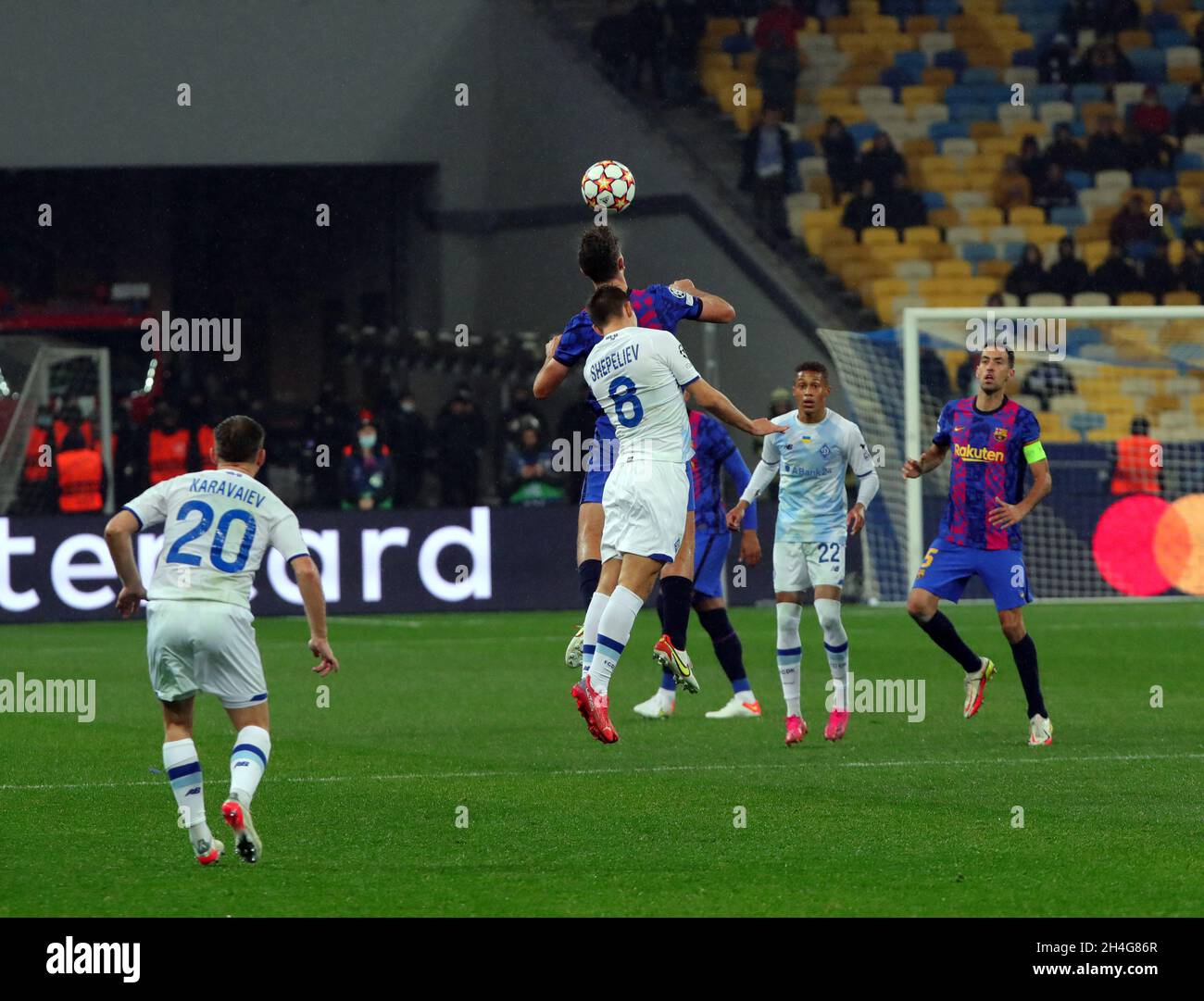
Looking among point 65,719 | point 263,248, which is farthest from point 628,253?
point 65,719

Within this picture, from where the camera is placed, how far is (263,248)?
3100 cm

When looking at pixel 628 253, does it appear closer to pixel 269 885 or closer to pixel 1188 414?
pixel 1188 414

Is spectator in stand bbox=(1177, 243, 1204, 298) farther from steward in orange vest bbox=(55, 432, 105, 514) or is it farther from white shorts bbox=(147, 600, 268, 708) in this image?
white shorts bbox=(147, 600, 268, 708)

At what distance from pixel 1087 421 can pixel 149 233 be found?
560 inches

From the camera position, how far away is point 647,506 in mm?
9547

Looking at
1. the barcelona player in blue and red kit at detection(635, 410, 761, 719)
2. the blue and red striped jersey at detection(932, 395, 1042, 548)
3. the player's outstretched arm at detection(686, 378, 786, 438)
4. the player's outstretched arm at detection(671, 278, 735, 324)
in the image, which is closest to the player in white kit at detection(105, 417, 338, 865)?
the player's outstretched arm at detection(686, 378, 786, 438)

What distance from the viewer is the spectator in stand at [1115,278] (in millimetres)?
26703

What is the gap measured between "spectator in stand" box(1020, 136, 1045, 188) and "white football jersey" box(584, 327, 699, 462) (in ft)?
63.9

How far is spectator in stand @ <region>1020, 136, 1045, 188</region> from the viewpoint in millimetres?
28141

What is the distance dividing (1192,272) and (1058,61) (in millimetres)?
3861

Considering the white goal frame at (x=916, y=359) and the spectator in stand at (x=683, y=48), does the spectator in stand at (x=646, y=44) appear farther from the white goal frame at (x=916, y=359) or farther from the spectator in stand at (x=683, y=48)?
the white goal frame at (x=916, y=359)

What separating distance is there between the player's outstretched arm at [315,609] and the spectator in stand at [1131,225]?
839 inches

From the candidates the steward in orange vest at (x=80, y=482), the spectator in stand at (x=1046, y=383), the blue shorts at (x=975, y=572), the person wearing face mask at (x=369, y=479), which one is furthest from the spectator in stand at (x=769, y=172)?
the blue shorts at (x=975, y=572)

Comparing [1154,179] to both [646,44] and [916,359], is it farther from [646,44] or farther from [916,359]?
[916,359]
